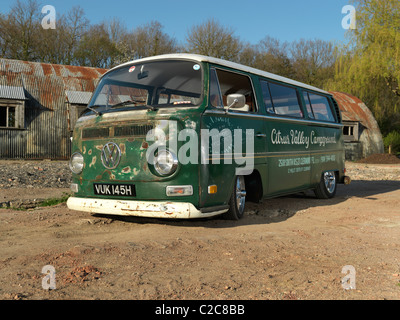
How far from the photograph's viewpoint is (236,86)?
6.26 meters

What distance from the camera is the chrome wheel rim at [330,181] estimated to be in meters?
8.97

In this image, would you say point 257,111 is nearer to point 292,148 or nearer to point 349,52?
point 292,148

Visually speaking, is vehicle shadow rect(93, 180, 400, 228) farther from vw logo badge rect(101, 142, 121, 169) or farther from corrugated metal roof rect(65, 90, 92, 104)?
corrugated metal roof rect(65, 90, 92, 104)

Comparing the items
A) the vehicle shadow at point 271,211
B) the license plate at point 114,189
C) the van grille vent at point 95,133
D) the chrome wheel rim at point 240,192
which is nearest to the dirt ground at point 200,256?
the vehicle shadow at point 271,211

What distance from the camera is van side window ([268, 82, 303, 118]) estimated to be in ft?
22.5

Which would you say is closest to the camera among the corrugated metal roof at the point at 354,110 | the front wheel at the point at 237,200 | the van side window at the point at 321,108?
the front wheel at the point at 237,200

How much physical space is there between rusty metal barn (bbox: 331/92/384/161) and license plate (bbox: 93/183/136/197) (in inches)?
992

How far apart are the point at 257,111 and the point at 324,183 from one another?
3392 millimetres

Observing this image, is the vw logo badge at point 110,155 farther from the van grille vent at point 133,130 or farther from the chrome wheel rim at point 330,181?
the chrome wheel rim at point 330,181

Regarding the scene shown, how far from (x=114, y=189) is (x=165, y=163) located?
82cm

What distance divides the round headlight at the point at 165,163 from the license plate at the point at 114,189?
1.43ft

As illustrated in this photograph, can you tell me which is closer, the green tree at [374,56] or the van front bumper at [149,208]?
the van front bumper at [149,208]

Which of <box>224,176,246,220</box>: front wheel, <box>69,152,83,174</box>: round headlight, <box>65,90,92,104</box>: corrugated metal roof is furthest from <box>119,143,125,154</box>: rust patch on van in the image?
<box>65,90,92,104</box>: corrugated metal roof
